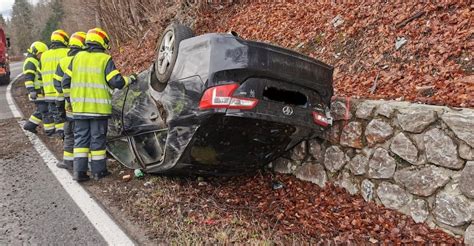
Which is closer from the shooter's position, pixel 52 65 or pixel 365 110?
pixel 365 110

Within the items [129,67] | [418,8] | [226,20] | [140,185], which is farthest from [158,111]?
[129,67]

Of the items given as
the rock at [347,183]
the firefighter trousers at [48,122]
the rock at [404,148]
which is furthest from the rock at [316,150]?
the firefighter trousers at [48,122]

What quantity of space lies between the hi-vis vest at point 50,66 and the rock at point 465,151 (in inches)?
252

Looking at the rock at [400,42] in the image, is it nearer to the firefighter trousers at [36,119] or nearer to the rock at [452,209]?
the rock at [452,209]

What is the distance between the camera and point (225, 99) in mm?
3254

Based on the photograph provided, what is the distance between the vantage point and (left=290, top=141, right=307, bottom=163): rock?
4.48m

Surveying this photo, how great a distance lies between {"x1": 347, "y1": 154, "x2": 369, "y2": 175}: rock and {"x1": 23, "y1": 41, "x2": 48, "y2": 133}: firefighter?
6.01 meters

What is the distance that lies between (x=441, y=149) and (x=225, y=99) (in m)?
1.84

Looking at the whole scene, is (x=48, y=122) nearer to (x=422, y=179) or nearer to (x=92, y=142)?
(x=92, y=142)

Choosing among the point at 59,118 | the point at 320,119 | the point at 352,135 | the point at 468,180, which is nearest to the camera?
the point at 468,180

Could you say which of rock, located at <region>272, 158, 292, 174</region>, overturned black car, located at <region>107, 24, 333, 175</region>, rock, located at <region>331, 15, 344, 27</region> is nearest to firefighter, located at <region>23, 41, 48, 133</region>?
overturned black car, located at <region>107, 24, 333, 175</region>

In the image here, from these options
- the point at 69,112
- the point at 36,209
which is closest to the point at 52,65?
the point at 69,112

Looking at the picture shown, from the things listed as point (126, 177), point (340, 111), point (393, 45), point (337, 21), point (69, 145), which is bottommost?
point (126, 177)

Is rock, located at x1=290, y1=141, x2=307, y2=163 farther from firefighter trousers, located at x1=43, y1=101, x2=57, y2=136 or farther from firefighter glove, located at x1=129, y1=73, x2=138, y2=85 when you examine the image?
firefighter trousers, located at x1=43, y1=101, x2=57, y2=136
